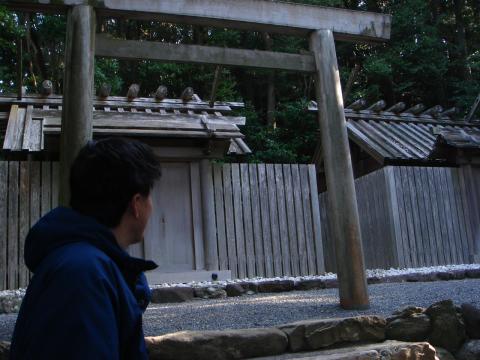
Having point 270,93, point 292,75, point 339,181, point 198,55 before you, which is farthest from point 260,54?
point 292,75

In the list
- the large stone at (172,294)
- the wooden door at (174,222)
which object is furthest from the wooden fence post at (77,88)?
the wooden door at (174,222)

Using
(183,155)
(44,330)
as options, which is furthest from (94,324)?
(183,155)

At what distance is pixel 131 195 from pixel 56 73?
14.0 meters

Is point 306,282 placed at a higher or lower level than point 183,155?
lower

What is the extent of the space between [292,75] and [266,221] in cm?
1082

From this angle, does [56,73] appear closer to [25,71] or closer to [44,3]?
[25,71]

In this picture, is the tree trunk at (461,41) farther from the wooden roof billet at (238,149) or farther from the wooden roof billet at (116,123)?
the wooden roof billet at (116,123)

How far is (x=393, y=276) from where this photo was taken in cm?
709

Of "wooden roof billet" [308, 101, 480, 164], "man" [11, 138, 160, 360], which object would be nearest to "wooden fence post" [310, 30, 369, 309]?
"man" [11, 138, 160, 360]

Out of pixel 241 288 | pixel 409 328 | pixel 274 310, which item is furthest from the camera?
pixel 241 288

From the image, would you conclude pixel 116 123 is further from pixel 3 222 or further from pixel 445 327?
pixel 445 327

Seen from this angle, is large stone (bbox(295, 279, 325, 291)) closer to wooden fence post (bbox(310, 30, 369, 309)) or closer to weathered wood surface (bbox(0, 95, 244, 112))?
wooden fence post (bbox(310, 30, 369, 309))

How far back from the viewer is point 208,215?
25.9 feet

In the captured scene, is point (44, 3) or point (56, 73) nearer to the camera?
point (44, 3)
